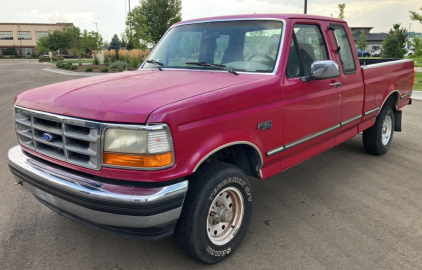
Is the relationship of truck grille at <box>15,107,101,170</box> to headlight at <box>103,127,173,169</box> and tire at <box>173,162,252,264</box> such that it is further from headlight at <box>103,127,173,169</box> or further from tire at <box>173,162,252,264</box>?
tire at <box>173,162,252,264</box>

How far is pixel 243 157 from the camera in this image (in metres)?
3.24

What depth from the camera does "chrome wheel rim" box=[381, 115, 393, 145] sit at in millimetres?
5793

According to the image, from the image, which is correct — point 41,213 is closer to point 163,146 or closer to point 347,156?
point 163,146

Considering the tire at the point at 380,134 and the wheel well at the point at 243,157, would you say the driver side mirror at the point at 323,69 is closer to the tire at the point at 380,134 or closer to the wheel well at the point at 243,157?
the wheel well at the point at 243,157

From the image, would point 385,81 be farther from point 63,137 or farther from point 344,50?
point 63,137

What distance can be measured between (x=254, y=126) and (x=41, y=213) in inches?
97.8

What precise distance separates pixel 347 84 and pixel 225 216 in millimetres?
2475

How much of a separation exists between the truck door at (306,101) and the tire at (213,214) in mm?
765

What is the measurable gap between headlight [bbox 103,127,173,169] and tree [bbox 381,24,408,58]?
32.1 metres

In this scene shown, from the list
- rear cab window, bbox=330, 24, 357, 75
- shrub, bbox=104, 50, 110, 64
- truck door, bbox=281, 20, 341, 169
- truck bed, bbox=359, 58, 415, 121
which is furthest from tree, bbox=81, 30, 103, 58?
truck door, bbox=281, 20, 341, 169

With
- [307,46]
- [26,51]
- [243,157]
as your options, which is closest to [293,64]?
[307,46]

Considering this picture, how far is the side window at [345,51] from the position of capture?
4430 mm

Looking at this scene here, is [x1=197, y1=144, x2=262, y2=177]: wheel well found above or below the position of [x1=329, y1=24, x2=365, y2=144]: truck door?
below

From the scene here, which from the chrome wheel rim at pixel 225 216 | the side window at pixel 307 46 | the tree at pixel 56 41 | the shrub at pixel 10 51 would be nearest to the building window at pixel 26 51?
the shrub at pixel 10 51
